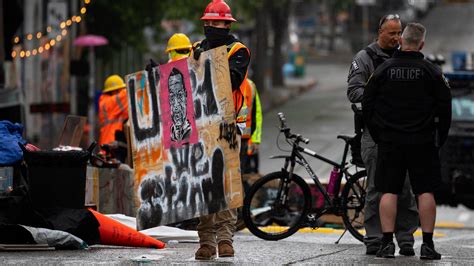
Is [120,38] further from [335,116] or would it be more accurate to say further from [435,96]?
[435,96]

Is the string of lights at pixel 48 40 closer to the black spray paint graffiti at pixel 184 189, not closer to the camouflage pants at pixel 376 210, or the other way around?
the camouflage pants at pixel 376 210

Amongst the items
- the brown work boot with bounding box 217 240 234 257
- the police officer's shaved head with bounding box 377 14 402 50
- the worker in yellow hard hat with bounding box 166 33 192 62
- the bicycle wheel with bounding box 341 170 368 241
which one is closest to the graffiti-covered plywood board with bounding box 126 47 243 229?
the brown work boot with bounding box 217 240 234 257

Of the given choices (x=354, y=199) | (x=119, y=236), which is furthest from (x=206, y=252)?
(x=354, y=199)

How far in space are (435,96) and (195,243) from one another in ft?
8.83

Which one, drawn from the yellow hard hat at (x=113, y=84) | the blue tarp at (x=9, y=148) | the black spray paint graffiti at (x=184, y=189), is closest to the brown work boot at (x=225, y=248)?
the black spray paint graffiti at (x=184, y=189)

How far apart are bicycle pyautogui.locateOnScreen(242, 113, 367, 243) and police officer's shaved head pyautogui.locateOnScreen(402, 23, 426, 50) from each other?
1776 millimetres

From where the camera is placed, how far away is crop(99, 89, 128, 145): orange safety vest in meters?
14.9

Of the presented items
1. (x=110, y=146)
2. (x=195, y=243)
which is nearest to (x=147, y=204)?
(x=195, y=243)

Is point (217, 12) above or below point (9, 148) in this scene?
above

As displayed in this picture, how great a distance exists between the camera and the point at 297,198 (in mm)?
12312

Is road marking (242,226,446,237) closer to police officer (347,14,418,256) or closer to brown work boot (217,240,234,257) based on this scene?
police officer (347,14,418,256)

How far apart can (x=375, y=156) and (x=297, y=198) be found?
1.93 meters

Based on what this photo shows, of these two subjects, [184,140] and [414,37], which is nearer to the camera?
[184,140]

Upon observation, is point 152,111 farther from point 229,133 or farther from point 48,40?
point 48,40
